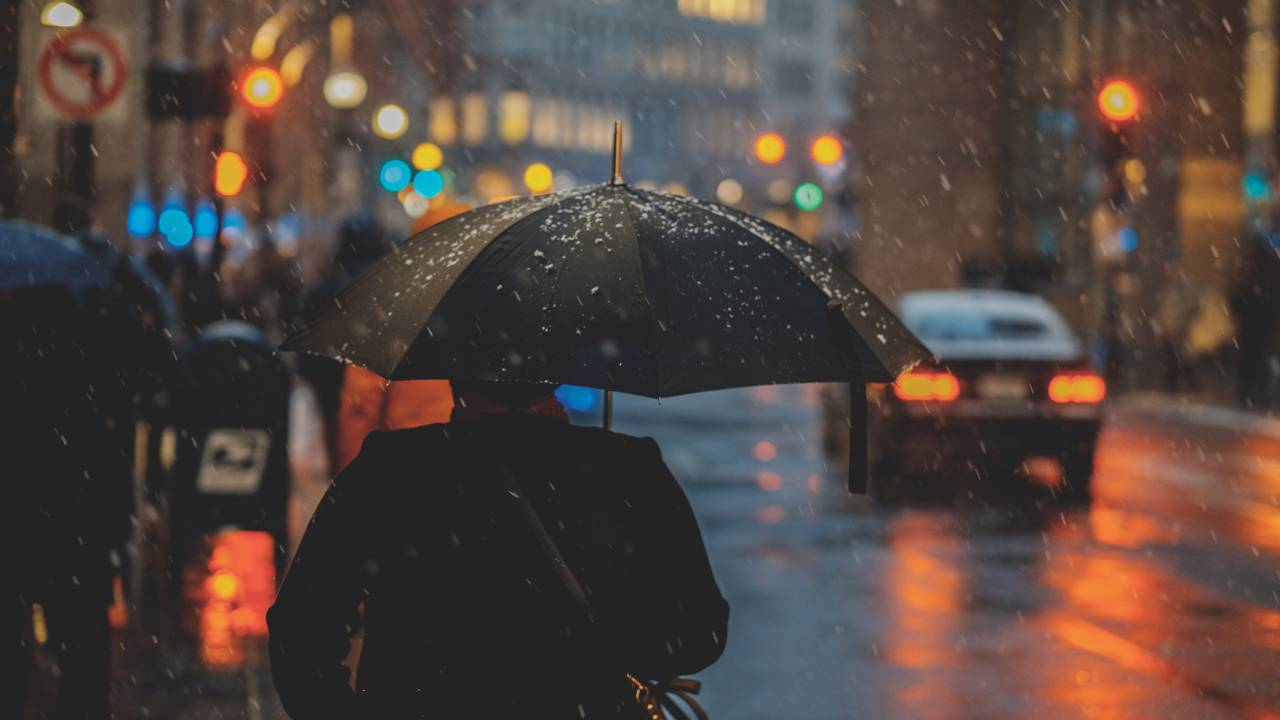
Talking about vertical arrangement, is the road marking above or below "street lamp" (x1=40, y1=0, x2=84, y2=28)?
below

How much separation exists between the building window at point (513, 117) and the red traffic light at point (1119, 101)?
327 feet

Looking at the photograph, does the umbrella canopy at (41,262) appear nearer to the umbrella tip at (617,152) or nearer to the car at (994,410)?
the umbrella tip at (617,152)

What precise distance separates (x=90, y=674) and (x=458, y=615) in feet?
12.6

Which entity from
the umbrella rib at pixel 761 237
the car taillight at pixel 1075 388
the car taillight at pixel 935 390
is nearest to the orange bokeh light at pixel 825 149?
the car taillight at pixel 935 390

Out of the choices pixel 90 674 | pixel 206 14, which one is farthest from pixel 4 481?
pixel 206 14

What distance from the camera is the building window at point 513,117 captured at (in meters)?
120

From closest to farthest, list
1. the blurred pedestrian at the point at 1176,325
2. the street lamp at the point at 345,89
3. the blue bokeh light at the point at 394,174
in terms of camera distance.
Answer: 1. the street lamp at the point at 345,89
2. the blue bokeh light at the point at 394,174
3. the blurred pedestrian at the point at 1176,325

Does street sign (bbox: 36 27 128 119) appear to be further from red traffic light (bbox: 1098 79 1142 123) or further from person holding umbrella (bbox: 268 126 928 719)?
red traffic light (bbox: 1098 79 1142 123)

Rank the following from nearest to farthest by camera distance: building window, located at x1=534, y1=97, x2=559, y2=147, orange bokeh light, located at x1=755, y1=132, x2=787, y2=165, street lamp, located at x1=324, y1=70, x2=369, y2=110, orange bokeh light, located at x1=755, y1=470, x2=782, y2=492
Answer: orange bokeh light, located at x1=755, y1=470, x2=782, y2=492 → orange bokeh light, located at x1=755, y1=132, x2=787, y2=165 → street lamp, located at x1=324, y1=70, x2=369, y2=110 → building window, located at x1=534, y1=97, x2=559, y2=147

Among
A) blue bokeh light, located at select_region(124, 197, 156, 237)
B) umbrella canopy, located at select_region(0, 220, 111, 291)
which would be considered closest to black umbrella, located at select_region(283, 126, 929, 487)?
umbrella canopy, located at select_region(0, 220, 111, 291)

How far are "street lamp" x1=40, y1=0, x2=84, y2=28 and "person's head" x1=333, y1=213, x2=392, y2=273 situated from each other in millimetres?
2375

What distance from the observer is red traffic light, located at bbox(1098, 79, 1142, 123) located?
2053 cm

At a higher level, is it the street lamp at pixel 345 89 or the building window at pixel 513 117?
A: the building window at pixel 513 117

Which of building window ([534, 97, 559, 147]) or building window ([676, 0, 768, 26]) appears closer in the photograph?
building window ([534, 97, 559, 147])
